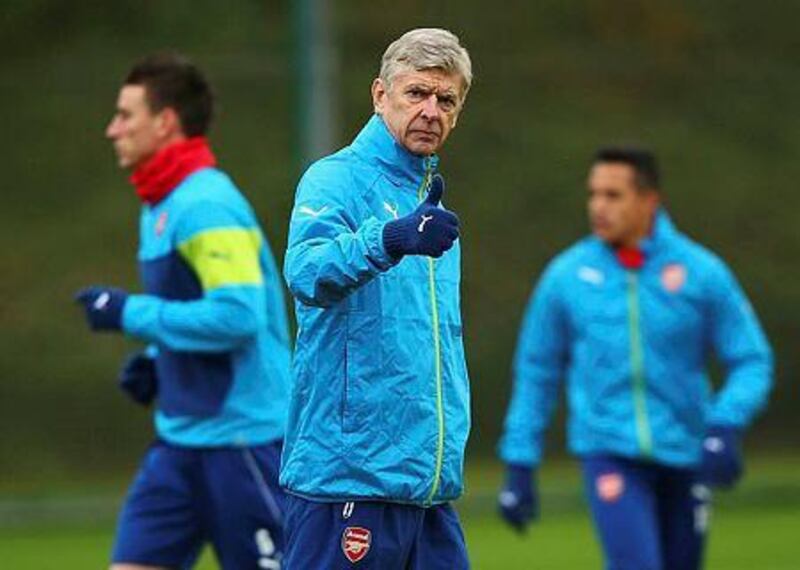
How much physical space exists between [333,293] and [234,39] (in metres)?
9.72

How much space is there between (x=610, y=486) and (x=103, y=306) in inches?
91.4

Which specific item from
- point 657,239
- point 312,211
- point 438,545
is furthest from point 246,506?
point 657,239

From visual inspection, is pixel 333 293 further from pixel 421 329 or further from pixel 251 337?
pixel 251 337

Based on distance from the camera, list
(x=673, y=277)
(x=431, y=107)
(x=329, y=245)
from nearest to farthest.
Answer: (x=329, y=245) < (x=431, y=107) < (x=673, y=277)

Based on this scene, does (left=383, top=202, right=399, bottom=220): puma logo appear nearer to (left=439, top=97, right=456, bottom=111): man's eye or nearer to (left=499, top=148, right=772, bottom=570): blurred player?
(left=439, top=97, right=456, bottom=111): man's eye

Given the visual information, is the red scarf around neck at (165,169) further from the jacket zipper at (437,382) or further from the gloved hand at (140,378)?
the jacket zipper at (437,382)

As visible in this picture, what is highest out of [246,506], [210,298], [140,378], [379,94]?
[379,94]

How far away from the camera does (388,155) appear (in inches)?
233

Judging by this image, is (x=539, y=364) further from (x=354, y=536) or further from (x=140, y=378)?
(x=354, y=536)

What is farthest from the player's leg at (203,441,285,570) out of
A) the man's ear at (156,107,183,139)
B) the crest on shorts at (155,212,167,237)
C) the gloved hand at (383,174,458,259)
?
the gloved hand at (383,174,458,259)

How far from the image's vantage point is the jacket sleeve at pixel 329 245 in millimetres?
5465

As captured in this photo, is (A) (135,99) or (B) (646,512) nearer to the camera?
(A) (135,99)

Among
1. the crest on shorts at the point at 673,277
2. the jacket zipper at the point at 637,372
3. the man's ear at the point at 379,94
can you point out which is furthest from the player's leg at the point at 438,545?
the crest on shorts at the point at 673,277

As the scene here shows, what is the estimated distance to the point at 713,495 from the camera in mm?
15500
